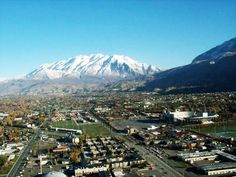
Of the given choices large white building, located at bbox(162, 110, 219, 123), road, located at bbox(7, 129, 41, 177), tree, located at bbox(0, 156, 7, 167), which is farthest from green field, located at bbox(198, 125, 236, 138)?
tree, located at bbox(0, 156, 7, 167)

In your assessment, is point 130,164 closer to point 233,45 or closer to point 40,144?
point 40,144

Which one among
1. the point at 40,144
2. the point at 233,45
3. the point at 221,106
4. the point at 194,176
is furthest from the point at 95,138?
the point at 233,45

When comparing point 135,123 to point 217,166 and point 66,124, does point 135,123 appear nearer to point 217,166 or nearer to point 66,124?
point 66,124

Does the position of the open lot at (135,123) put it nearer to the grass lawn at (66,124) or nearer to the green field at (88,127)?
the green field at (88,127)

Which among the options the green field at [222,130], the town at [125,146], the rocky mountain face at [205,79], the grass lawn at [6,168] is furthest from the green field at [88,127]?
the rocky mountain face at [205,79]

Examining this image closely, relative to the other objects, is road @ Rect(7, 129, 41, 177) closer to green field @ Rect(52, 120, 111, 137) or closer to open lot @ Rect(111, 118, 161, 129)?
green field @ Rect(52, 120, 111, 137)

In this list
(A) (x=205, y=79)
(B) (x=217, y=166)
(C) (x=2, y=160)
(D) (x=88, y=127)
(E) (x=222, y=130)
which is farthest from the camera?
(A) (x=205, y=79)

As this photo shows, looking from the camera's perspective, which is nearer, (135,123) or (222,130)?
(222,130)

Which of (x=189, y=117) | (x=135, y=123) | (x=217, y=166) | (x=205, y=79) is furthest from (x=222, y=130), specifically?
(x=205, y=79)
